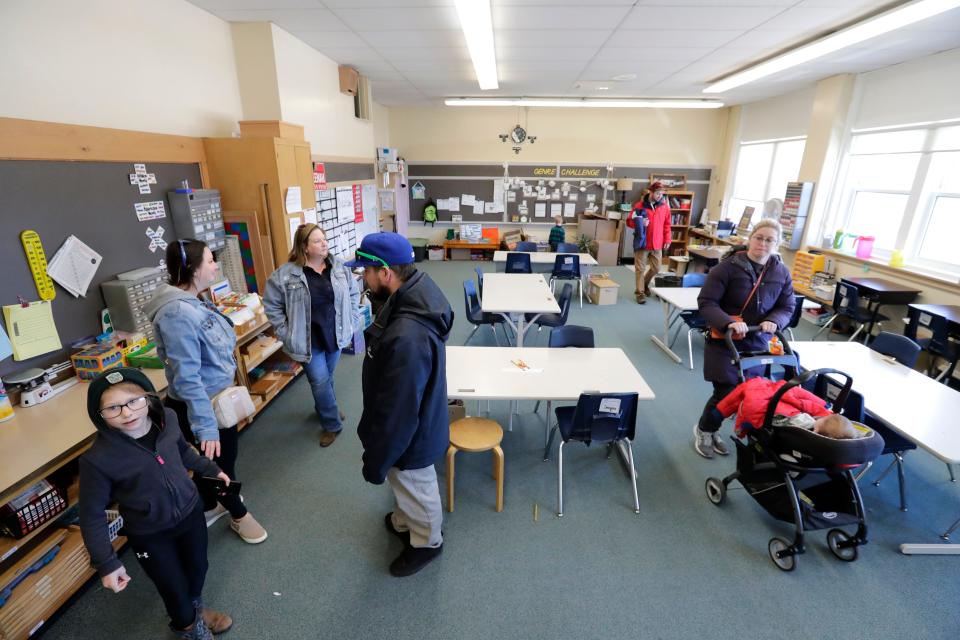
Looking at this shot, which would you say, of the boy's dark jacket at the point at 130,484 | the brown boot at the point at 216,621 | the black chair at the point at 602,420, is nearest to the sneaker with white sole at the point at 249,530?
the brown boot at the point at 216,621

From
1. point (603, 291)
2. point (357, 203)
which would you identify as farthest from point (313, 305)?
point (603, 291)

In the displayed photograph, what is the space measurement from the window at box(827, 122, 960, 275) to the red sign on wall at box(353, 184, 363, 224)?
6.78 metres

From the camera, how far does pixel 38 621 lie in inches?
Answer: 71.7

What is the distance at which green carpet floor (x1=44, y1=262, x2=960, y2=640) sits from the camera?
1.97 metres

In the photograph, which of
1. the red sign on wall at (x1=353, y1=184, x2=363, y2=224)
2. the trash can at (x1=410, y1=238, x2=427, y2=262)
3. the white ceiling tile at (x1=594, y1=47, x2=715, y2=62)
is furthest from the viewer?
the trash can at (x1=410, y1=238, x2=427, y2=262)

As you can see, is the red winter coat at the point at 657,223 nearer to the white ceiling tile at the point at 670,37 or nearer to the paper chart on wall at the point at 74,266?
the white ceiling tile at the point at 670,37

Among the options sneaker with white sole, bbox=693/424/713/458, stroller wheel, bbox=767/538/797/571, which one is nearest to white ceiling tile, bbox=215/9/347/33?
sneaker with white sole, bbox=693/424/713/458

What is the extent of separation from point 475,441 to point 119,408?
1.68 metres

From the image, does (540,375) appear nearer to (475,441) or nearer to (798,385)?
(475,441)

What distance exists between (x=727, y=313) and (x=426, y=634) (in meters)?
2.66

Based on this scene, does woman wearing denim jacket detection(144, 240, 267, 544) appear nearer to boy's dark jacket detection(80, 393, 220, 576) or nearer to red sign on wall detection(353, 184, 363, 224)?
boy's dark jacket detection(80, 393, 220, 576)

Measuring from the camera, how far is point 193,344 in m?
1.93

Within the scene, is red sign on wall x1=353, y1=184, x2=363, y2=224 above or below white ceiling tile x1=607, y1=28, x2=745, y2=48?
below

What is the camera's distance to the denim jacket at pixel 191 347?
1.87 m
